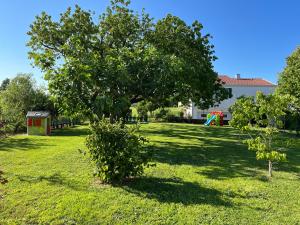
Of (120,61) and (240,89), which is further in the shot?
(240,89)

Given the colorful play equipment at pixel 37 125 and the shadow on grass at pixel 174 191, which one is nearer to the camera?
the shadow on grass at pixel 174 191

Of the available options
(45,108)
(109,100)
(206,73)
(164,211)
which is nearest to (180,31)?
(206,73)

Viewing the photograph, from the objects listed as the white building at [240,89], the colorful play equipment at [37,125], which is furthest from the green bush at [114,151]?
the white building at [240,89]

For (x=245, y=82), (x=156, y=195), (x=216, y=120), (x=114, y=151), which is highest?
(x=245, y=82)

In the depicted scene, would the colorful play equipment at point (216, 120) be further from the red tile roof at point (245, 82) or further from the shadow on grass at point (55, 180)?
the shadow on grass at point (55, 180)

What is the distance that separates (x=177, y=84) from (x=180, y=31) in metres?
5.14

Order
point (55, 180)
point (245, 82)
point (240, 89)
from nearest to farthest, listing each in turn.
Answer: point (55, 180) < point (240, 89) < point (245, 82)

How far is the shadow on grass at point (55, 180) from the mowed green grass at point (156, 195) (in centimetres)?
3

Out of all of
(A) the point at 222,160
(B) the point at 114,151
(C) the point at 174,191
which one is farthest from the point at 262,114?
(B) the point at 114,151

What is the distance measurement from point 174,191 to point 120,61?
6791mm

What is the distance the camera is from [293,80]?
21.9 m

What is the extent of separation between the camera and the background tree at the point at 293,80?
21.4 meters

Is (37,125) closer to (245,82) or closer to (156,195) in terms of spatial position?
(156,195)

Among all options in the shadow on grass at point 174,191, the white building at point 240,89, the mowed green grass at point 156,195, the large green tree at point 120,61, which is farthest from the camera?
the white building at point 240,89
